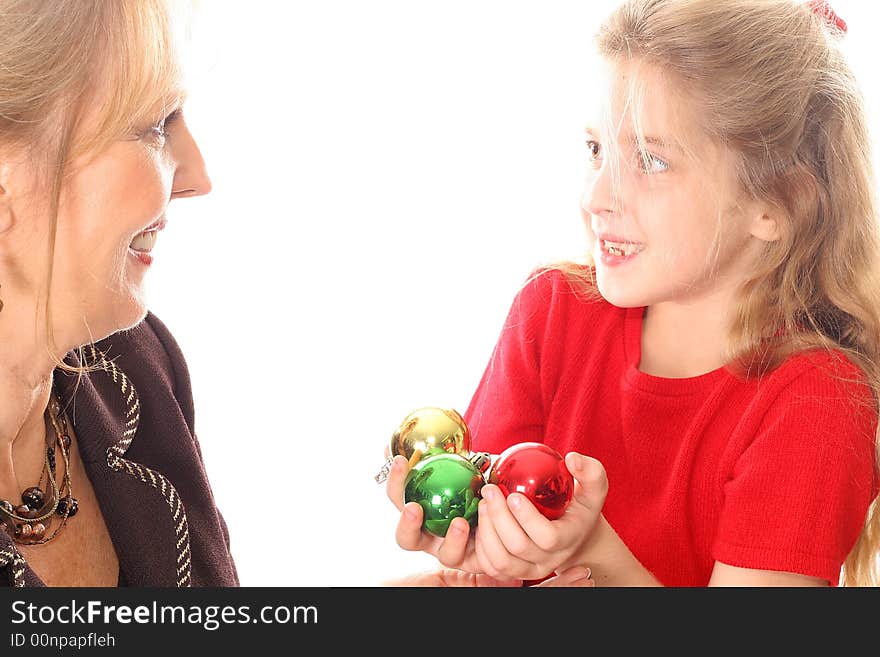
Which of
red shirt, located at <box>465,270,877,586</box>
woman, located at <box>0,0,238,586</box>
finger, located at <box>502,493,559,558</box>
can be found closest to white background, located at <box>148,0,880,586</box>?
red shirt, located at <box>465,270,877,586</box>

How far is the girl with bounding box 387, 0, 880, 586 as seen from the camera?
5.00ft

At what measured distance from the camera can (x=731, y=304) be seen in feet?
5.62

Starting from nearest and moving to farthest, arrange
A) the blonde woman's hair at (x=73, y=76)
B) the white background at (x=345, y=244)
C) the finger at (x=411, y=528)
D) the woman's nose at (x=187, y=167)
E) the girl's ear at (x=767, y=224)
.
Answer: the blonde woman's hair at (x=73, y=76) < the finger at (x=411, y=528) < the woman's nose at (x=187, y=167) < the girl's ear at (x=767, y=224) < the white background at (x=345, y=244)

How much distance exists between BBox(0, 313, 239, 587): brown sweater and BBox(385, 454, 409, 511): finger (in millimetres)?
318

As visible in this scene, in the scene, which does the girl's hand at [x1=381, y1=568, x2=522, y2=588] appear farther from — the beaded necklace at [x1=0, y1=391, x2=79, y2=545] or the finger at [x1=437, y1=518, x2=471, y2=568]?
the beaded necklace at [x1=0, y1=391, x2=79, y2=545]

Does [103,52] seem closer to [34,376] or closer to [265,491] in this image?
[34,376]

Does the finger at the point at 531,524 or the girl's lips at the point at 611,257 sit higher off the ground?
the girl's lips at the point at 611,257

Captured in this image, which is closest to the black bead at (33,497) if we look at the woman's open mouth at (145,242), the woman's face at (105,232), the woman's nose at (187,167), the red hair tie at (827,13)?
the woman's face at (105,232)

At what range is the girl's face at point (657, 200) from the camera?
63.7 inches

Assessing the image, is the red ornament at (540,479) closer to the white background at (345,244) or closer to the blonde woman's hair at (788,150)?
the blonde woman's hair at (788,150)

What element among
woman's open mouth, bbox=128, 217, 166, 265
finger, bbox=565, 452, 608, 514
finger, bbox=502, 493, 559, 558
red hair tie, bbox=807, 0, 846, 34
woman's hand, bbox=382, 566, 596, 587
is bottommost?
woman's hand, bbox=382, 566, 596, 587

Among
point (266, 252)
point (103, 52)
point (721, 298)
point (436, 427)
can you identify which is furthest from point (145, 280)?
point (266, 252)

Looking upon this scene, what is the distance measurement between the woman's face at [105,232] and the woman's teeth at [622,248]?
0.64m

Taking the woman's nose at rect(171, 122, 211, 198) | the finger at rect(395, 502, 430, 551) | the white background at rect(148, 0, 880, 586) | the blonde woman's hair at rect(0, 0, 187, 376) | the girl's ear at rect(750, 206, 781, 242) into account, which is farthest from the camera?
the white background at rect(148, 0, 880, 586)
